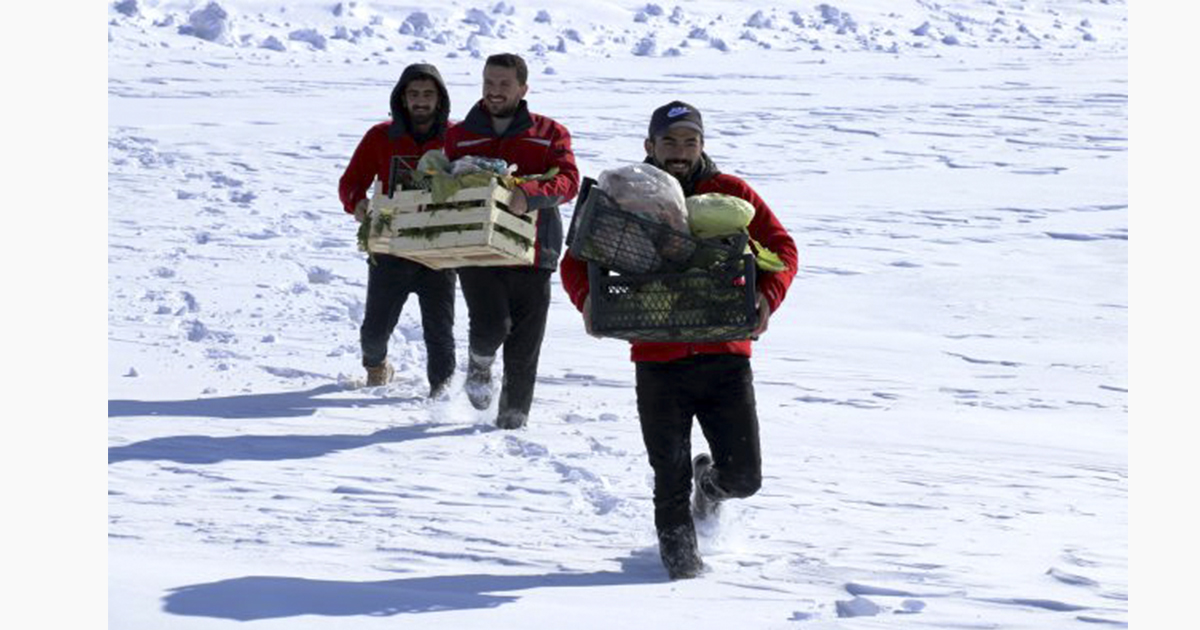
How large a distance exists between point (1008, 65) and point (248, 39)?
10.2m

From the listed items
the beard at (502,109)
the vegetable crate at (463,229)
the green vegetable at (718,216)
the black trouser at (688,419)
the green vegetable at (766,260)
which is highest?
the beard at (502,109)

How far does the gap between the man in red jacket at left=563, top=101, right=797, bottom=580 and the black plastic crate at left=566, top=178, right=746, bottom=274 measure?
0.65 feet

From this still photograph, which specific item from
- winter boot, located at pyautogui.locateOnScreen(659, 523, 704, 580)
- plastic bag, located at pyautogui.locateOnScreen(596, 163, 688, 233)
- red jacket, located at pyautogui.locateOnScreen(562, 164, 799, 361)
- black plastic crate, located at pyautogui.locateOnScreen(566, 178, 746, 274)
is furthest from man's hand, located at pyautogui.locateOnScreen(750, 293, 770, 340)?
winter boot, located at pyautogui.locateOnScreen(659, 523, 704, 580)

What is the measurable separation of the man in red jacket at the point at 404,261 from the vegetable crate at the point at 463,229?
521 millimetres

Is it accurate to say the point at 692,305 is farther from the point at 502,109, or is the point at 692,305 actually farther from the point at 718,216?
the point at 502,109

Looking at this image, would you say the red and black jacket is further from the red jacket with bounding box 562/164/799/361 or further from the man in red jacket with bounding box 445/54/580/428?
the red jacket with bounding box 562/164/799/361

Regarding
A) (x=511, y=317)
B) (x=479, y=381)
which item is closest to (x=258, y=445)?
(x=479, y=381)

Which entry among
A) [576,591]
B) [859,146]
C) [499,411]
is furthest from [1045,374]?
[859,146]

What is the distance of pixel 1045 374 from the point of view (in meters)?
10.7

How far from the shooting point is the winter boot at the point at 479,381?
8.39 meters

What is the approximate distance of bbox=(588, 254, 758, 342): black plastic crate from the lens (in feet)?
18.4

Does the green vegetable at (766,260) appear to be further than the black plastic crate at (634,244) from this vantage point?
Yes

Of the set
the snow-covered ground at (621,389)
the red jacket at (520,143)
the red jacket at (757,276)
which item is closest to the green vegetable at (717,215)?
the red jacket at (757,276)

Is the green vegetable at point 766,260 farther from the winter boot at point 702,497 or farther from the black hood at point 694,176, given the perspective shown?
the winter boot at point 702,497
